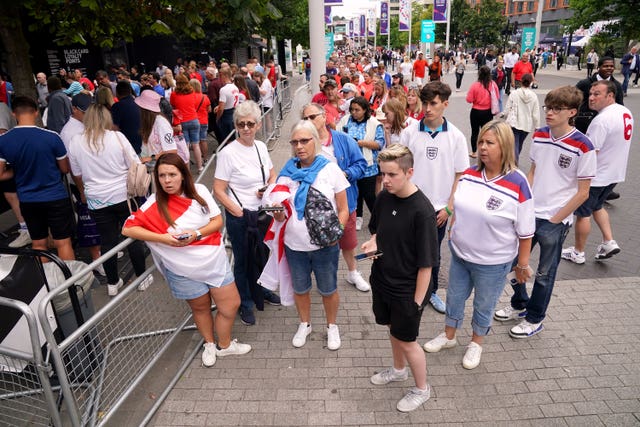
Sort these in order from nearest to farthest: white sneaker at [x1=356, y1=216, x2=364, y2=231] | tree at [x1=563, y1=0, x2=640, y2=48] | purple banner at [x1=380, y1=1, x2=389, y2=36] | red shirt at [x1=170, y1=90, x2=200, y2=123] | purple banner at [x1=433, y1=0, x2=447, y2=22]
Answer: white sneaker at [x1=356, y1=216, x2=364, y2=231], red shirt at [x1=170, y1=90, x2=200, y2=123], tree at [x1=563, y1=0, x2=640, y2=48], purple banner at [x1=433, y1=0, x2=447, y2=22], purple banner at [x1=380, y1=1, x2=389, y2=36]

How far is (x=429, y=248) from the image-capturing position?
2758 millimetres

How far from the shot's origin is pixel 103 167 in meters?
4.55

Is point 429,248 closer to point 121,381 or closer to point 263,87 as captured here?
point 121,381

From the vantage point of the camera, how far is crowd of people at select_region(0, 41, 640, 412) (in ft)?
10.0

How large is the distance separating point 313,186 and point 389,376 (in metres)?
1.61

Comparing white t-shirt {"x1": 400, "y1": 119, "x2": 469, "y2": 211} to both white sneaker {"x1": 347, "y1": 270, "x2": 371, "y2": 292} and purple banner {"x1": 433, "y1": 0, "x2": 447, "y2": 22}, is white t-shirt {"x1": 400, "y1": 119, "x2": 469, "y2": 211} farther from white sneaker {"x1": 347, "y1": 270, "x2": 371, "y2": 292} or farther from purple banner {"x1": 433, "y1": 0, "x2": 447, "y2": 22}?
purple banner {"x1": 433, "y1": 0, "x2": 447, "y2": 22}

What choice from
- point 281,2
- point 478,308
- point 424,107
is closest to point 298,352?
point 478,308

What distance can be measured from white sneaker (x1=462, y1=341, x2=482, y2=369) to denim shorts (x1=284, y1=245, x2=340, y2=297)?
1.22 m

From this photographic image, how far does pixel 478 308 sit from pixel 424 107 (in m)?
1.82

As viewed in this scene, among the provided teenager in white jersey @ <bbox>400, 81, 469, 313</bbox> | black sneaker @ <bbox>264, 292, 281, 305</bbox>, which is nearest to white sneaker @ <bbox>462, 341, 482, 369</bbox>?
teenager in white jersey @ <bbox>400, 81, 469, 313</bbox>

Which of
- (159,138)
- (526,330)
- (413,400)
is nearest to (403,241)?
(413,400)

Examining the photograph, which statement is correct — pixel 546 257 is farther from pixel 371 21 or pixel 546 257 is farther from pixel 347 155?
pixel 371 21

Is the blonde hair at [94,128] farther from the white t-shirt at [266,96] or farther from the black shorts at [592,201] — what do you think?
the white t-shirt at [266,96]

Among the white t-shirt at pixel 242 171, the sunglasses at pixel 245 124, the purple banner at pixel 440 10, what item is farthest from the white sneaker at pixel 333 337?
the purple banner at pixel 440 10
